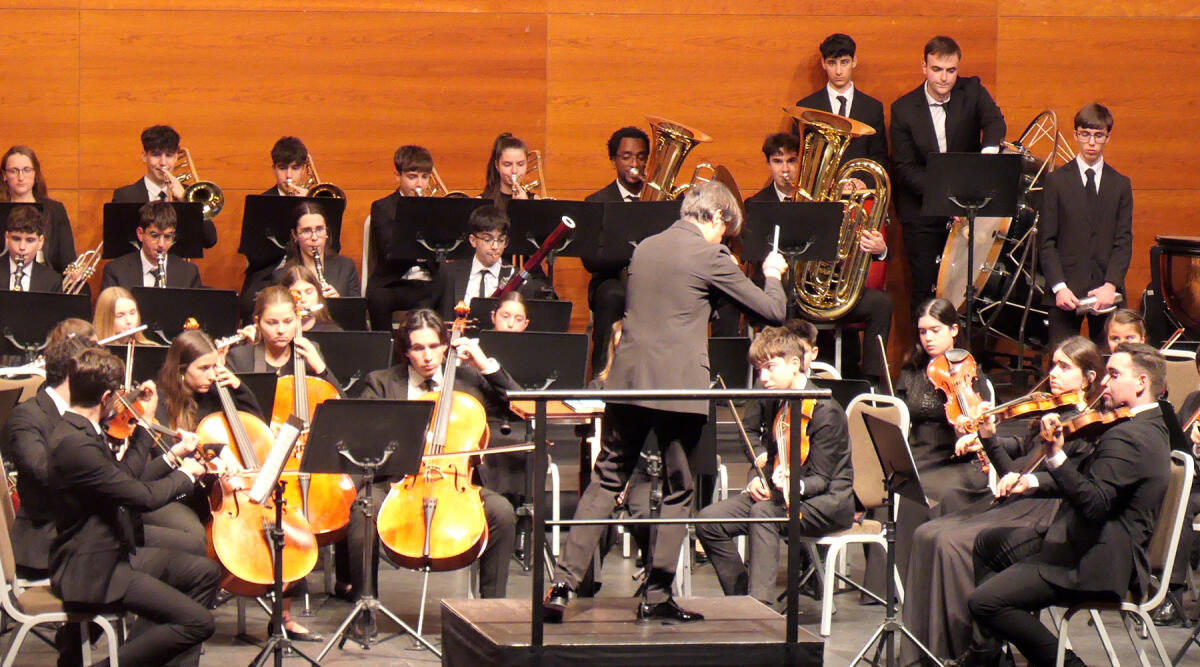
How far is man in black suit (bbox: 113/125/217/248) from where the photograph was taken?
698cm

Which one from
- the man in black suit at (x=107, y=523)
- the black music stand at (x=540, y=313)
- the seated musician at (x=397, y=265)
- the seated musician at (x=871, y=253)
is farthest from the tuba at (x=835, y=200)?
the man in black suit at (x=107, y=523)

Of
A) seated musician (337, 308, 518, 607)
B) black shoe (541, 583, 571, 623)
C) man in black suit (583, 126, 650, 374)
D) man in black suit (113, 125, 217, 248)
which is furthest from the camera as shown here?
man in black suit (113, 125, 217, 248)

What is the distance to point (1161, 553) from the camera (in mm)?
4340

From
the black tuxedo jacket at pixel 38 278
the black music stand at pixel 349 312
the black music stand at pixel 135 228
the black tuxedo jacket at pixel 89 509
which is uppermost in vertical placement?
the black music stand at pixel 135 228

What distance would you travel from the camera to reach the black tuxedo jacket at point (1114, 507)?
412 centimetres

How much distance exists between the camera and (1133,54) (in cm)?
817

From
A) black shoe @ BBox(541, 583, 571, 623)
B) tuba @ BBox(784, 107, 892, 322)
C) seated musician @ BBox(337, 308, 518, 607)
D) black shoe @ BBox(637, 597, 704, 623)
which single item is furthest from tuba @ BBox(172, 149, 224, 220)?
black shoe @ BBox(637, 597, 704, 623)

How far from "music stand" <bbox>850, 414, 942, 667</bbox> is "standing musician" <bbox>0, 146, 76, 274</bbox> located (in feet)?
13.0

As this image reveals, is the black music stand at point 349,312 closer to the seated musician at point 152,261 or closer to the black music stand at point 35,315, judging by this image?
the seated musician at point 152,261

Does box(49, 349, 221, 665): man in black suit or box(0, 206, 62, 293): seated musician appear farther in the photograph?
box(0, 206, 62, 293): seated musician

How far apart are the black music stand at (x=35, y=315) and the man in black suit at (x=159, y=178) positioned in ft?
4.25

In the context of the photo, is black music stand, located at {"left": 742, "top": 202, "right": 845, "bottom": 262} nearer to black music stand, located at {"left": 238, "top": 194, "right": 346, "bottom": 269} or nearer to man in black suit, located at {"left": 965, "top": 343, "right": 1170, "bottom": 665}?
black music stand, located at {"left": 238, "top": 194, "right": 346, "bottom": 269}

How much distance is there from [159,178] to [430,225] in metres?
1.56

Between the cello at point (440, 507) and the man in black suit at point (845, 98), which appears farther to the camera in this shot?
the man in black suit at point (845, 98)
